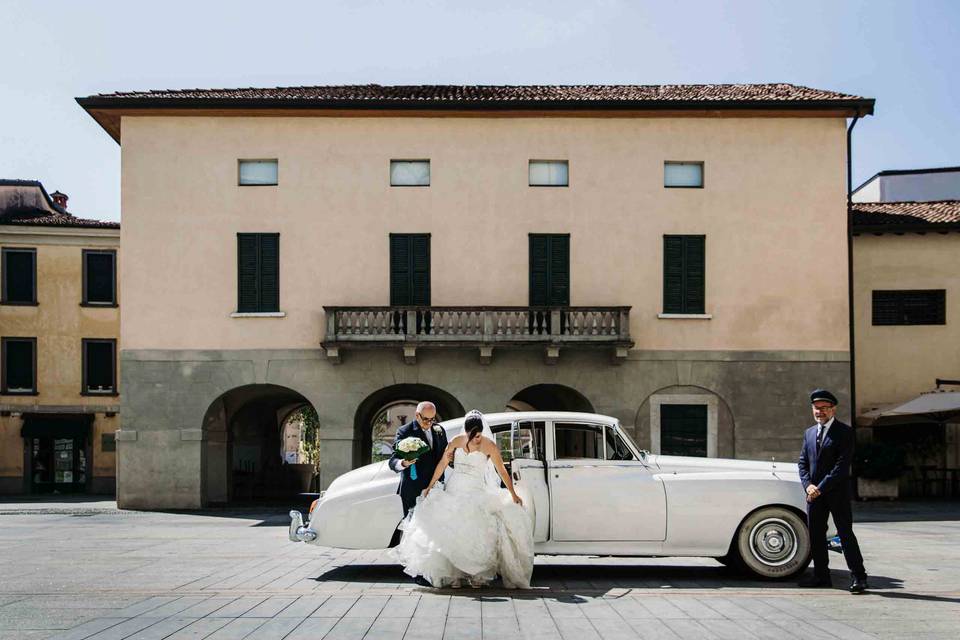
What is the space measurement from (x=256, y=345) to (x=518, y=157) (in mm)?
7845

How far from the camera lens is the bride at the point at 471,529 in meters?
10.3

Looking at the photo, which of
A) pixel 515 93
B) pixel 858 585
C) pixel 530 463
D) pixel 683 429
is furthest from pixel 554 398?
pixel 858 585

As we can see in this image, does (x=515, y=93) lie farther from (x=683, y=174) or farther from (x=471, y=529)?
(x=471, y=529)

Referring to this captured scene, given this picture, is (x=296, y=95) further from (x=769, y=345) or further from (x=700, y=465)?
(x=700, y=465)

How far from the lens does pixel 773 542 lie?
11.4 metres

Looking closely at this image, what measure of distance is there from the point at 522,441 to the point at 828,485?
10.5 ft

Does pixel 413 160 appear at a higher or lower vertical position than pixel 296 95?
lower

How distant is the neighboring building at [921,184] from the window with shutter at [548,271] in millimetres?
15432

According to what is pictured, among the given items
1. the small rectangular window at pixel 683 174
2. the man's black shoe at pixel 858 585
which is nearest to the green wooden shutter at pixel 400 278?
the small rectangular window at pixel 683 174

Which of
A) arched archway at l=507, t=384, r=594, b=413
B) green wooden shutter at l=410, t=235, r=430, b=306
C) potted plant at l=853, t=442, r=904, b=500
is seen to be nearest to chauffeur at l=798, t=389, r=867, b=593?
arched archway at l=507, t=384, r=594, b=413

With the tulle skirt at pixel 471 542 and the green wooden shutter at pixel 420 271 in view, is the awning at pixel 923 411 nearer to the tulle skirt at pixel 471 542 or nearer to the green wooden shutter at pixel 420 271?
the green wooden shutter at pixel 420 271

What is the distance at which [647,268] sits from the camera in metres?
25.7

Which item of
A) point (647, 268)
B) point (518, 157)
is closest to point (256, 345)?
point (518, 157)

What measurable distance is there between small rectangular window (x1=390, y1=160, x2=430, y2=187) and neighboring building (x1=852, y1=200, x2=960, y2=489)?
11.2m
